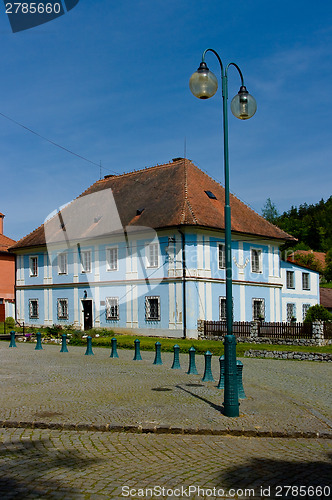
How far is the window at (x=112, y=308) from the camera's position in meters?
36.4

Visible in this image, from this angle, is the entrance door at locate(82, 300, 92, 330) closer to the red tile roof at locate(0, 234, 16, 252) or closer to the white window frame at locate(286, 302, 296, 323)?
the white window frame at locate(286, 302, 296, 323)

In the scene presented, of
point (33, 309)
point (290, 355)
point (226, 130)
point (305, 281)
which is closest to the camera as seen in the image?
point (226, 130)

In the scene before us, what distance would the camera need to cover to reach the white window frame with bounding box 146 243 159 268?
34156mm

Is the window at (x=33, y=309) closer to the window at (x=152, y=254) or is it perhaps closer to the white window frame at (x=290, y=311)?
the window at (x=152, y=254)

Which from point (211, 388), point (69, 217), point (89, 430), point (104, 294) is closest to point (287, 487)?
point (89, 430)

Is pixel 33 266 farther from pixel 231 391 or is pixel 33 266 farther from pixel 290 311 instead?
pixel 231 391

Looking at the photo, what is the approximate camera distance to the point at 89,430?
349 inches

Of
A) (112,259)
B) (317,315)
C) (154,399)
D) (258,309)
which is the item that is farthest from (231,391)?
(258,309)

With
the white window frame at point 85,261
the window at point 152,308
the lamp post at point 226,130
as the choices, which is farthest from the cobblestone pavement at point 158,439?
the white window frame at point 85,261

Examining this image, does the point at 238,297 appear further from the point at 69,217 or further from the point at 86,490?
the point at 86,490

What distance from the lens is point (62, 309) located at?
40.7m

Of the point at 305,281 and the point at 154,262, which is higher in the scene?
the point at 154,262

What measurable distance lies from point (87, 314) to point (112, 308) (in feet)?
9.72

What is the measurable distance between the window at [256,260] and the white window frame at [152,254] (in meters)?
7.26
